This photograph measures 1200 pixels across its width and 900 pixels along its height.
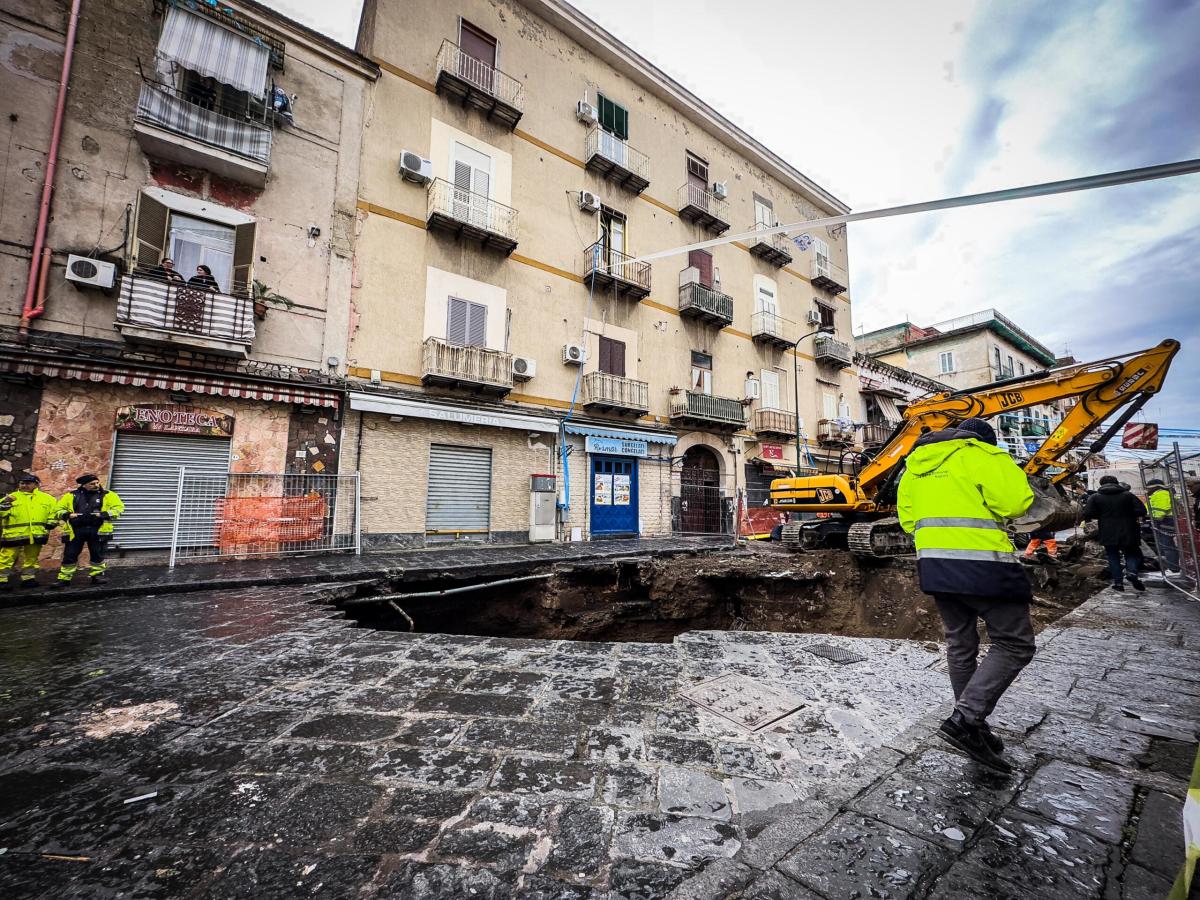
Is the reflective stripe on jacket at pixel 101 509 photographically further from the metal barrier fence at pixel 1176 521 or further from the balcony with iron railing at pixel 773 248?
the balcony with iron railing at pixel 773 248

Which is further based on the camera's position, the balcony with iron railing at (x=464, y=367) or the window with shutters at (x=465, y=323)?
the window with shutters at (x=465, y=323)

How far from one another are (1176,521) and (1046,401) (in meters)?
2.26

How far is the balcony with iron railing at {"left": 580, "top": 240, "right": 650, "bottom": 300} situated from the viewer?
13.4 m

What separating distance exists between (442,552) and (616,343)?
25.9 ft

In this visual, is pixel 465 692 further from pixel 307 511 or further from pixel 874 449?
pixel 874 449

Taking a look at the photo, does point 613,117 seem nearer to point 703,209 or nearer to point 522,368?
point 703,209

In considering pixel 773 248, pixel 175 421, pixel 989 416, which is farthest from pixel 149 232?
pixel 773 248

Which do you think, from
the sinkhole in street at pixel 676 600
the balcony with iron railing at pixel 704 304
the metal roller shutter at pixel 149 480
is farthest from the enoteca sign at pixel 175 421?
the balcony with iron railing at pixel 704 304

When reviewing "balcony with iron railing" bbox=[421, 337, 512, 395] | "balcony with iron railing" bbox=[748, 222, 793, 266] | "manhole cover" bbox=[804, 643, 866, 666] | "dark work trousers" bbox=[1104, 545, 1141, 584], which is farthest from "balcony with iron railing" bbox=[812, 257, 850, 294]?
"manhole cover" bbox=[804, 643, 866, 666]

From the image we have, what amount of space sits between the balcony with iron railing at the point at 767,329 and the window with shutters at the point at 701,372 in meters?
2.59

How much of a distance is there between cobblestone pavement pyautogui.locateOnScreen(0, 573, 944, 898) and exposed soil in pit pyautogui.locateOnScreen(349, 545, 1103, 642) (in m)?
3.51

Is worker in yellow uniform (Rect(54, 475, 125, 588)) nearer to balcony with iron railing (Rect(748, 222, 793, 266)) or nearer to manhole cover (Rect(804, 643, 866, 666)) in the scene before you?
manhole cover (Rect(804, 643, 866, 666))

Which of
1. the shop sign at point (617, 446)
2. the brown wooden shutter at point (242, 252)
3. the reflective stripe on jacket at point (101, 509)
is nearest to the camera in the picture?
the reflective stripe on jacket at point (101, 509)

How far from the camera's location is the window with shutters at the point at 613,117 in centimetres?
1461
